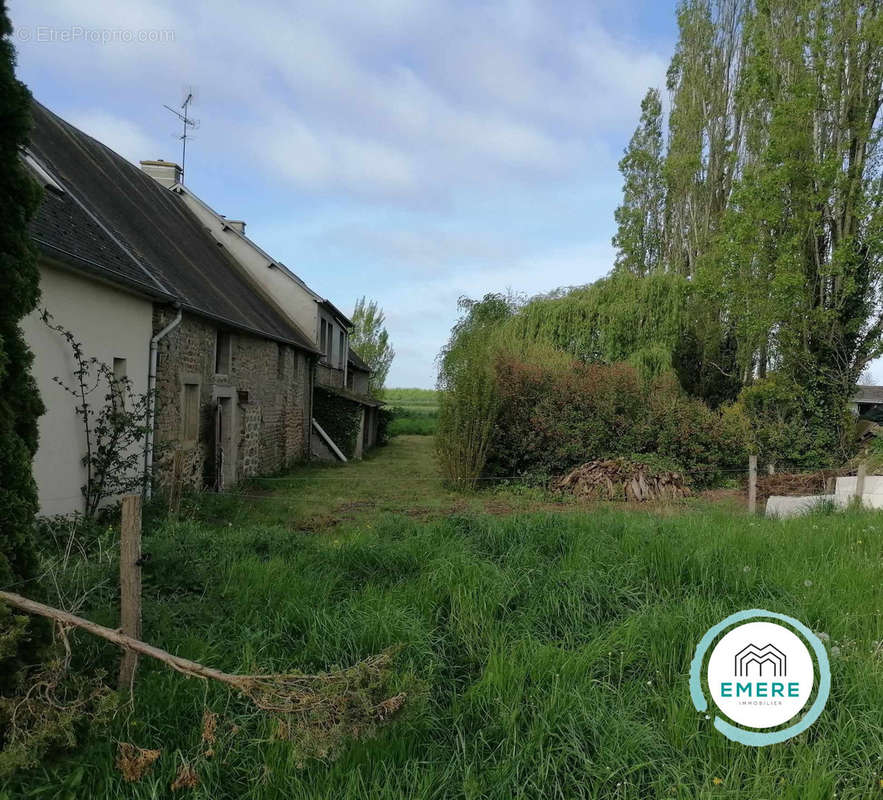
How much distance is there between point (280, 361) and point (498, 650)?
1368 cm

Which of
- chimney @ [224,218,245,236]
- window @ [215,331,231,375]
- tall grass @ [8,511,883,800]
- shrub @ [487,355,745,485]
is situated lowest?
tall grass @ [8,511,883,800]

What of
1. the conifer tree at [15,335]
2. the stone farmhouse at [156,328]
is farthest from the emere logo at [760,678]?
the stone farmhouse at [156,328]

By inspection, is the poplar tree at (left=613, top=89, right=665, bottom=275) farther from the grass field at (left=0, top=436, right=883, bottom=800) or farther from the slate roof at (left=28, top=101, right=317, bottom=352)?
the grass field at (left=0, top=436, right=883, bottom=800)

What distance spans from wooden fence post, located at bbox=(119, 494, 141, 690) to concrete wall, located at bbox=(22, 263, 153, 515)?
4447 millimetres

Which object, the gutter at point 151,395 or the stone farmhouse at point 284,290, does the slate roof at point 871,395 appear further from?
the gutter at point 151,395

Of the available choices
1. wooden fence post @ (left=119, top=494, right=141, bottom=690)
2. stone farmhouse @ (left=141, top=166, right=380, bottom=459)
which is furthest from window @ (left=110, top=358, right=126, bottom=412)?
stone farmhouse @ (left=141, top=166, right=380, bottom=459)

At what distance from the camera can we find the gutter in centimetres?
872

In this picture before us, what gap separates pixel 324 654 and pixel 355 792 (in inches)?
43.4

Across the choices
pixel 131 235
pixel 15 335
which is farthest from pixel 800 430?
pixel 15 335

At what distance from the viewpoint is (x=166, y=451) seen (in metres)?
9.67

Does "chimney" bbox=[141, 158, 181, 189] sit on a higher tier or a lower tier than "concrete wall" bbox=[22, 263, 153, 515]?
higher

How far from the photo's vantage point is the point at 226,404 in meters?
12.7

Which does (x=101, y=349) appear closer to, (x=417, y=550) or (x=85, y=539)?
(x=85, y=539)

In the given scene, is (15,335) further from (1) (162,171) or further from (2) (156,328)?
(1) (162,171)
